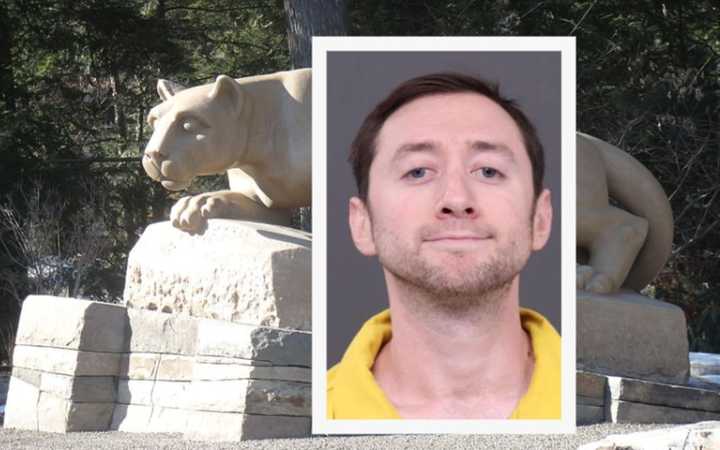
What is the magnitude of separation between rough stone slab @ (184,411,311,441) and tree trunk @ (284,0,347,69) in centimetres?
539

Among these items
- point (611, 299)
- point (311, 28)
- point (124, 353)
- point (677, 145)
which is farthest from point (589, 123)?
point (124, 353)

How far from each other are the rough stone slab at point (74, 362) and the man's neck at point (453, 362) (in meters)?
4.63

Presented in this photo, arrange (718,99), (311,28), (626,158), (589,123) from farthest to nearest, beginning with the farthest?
(589,123) < (718,99) < (311,28) < (626,158)

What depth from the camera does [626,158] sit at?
993cm

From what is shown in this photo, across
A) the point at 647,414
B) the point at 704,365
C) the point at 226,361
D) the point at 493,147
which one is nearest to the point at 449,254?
the point at 493,147

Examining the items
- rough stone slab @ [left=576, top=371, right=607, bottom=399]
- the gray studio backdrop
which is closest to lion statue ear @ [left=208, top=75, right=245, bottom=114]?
rough stone slab @ [left=576, top=371, right=607, bottom=399]

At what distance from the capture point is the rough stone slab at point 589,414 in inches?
325

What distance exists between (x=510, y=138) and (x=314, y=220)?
0.73 meters

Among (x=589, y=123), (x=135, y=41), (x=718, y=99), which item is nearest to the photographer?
(x=718, y=99)

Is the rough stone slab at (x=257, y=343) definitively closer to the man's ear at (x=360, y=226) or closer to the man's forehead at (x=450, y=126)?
the man's ear at (x=360, y=226)

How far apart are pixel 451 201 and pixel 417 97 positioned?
42cm

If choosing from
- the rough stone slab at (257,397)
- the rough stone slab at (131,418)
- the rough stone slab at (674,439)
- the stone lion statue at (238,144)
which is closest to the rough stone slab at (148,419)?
the rough stone slab at (131,418)

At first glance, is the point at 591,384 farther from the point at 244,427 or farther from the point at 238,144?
the point at 238,144

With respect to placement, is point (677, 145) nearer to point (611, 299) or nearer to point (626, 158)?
point (626, 158)
